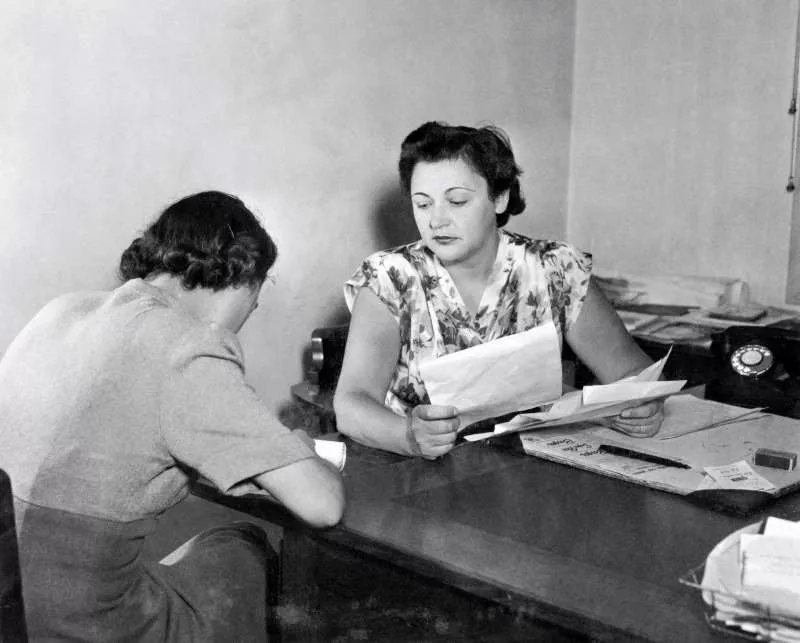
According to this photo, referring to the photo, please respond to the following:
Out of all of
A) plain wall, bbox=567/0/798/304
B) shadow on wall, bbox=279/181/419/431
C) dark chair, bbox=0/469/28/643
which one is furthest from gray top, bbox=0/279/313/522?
plain wall, bbox=567/0/798/304

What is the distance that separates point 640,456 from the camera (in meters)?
1.50

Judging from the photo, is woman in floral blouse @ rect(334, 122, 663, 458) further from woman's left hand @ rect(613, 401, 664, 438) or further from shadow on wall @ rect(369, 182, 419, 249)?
shadow on wall @ rect(369, 182, 419, 249)

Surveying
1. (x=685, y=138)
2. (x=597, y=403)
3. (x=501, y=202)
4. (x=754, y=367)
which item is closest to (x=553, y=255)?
(x=501, y=202)

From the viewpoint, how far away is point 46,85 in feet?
6.26

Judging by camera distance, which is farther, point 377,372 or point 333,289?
point 333,289

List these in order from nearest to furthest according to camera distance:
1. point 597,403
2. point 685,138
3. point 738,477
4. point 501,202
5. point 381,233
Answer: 1. point 738,477
2. point 597,403
3. point 501,202
4. point 381,233
5. point 685,138

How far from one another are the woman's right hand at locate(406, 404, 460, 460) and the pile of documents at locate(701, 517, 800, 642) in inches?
22.0

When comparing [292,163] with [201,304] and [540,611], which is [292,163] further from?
[540,611]

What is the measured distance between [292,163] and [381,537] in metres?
1.48

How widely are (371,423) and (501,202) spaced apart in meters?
0.74

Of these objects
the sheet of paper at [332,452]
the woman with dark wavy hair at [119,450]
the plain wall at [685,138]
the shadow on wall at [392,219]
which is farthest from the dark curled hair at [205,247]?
the plain wall at [685,138]

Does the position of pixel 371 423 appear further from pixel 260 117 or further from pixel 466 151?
pixel 260 117

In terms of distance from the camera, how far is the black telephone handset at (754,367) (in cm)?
220

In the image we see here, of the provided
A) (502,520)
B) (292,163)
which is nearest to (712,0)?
(292,163)
